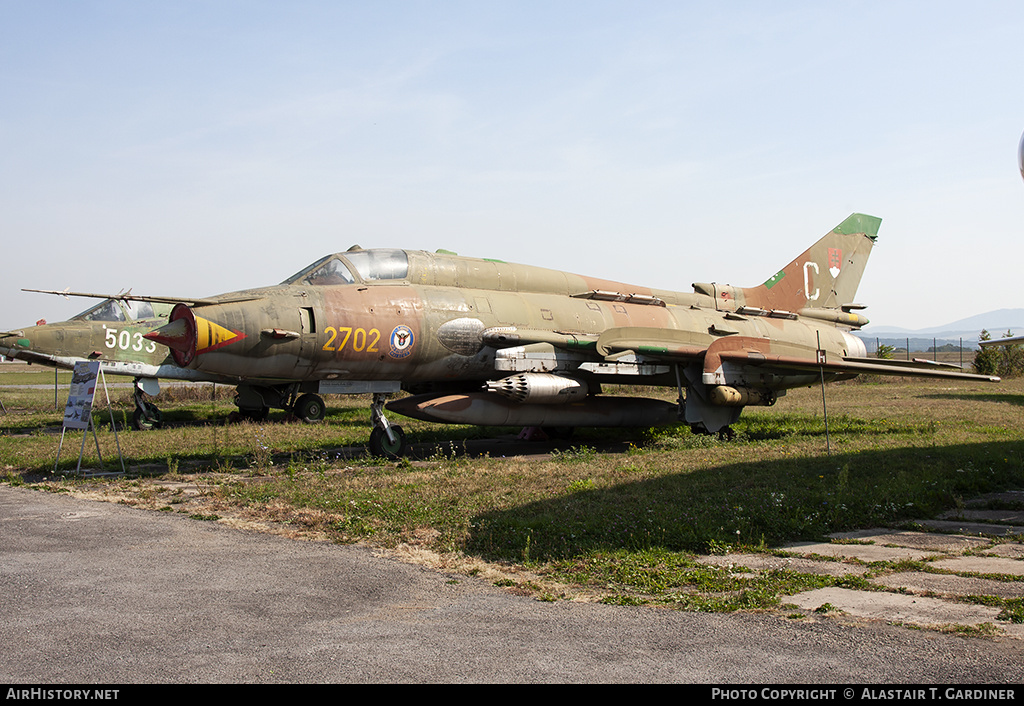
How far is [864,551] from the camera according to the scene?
6.50 m

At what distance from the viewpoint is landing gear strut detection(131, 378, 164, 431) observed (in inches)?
736

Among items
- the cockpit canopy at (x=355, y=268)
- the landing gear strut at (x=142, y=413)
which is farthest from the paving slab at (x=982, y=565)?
the landing gear strut at (x=142, y=413)

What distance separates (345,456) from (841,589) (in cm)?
964

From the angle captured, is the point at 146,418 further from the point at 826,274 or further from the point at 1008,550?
the point at 1008,550

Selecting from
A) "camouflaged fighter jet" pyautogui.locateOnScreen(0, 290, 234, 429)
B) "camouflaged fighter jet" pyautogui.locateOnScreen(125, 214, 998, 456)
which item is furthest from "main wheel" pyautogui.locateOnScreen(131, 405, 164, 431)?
"camouflaged fighter jet" pyautogui.locateOnScreen(125, 214, 998, 456)

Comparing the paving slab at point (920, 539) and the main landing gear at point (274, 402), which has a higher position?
the main landing gear at point (274, 402)

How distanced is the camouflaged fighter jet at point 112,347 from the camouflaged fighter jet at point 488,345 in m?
5.91

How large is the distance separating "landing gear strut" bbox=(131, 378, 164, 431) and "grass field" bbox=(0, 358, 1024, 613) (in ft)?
6.96

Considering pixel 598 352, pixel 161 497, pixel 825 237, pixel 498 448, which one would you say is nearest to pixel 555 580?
pixel 161 497

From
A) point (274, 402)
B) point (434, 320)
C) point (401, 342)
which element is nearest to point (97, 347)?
point (274, 402)

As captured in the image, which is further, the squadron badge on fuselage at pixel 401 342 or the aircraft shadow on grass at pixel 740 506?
the squadron badge on fuselage at pixel 401 342

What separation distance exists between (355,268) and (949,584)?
9538mm

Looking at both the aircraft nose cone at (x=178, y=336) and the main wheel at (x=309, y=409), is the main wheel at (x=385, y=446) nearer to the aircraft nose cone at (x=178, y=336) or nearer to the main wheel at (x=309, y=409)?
the aircraft nose cone at (x=178, y=336)

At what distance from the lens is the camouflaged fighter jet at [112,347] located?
17.8 metres
